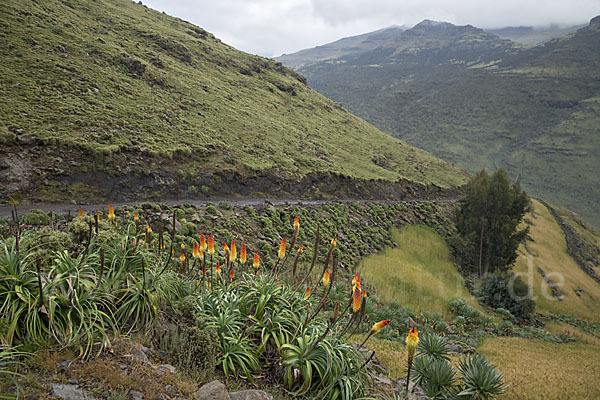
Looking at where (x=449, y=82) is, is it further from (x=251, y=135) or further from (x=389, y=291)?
Answer: (x=389, y=291)

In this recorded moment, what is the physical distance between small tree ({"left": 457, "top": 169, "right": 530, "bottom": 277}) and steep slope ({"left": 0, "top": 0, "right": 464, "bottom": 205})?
10.9 m

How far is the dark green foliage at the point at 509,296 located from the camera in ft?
64.9

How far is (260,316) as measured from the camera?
5273 mm

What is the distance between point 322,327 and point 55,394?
3.62 meters

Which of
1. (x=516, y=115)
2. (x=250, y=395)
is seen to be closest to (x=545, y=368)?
Answer: (x=250, y=395)

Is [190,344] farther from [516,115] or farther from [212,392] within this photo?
[516,115]

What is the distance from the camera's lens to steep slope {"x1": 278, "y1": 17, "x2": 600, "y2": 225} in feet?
328

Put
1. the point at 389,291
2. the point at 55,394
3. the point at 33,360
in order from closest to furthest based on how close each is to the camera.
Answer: the point at 55,394 → the point at 33,360 → the point at 389,291

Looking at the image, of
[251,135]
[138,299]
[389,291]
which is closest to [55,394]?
[138,299]

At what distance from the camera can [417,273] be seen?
2059cm

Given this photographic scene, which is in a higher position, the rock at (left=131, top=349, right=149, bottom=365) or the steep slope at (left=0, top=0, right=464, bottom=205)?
the steep slope at (left=0, top=0, right=464, bottom=205)

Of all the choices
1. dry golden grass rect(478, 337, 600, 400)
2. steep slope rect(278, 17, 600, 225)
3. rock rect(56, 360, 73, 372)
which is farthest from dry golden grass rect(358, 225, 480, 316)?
steep slope rect(278, 17, 600, 225)

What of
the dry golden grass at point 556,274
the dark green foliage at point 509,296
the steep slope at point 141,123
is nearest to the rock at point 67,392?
the steep slope at point 141,123

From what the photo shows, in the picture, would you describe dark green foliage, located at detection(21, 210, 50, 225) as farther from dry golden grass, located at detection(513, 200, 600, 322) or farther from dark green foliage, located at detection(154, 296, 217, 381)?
dry golden grass, located at detection(513, 200, 600, 322)
